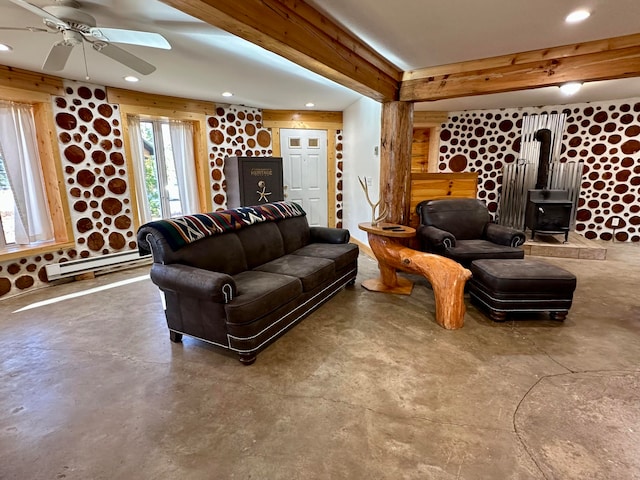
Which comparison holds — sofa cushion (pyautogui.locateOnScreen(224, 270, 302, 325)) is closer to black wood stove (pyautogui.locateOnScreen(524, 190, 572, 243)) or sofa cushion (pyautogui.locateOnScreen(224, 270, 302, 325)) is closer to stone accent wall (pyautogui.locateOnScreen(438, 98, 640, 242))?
black wood stove (pyautogui.locateOnScreen(524, 190, 572, 243))

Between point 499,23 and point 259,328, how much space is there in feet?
9.56

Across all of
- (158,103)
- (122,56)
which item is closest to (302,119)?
(158,103)

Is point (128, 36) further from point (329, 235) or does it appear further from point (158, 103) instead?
point (158, 103)

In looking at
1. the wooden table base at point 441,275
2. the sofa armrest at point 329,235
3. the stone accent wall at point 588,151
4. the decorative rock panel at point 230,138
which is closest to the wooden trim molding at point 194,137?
the decorative rock panel at point 230,138

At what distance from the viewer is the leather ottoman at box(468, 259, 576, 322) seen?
9.15 ft

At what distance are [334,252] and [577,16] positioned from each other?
2.68 m

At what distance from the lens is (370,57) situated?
3182mm

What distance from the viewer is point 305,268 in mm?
2998

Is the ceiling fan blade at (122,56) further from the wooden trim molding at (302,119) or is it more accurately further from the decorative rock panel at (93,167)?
the wooden trim molding at (302,119)

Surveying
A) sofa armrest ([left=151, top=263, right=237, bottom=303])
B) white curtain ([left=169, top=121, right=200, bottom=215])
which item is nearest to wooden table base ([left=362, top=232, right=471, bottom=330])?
sofa armrest ([left=151, top=263, right=237, bottom=303])

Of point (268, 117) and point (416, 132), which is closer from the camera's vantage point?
point (268, 117)

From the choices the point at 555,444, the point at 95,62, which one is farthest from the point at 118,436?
the point at 95,62

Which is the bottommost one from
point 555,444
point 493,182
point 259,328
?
point 555,444

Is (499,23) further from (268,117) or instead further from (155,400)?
(268,117)
